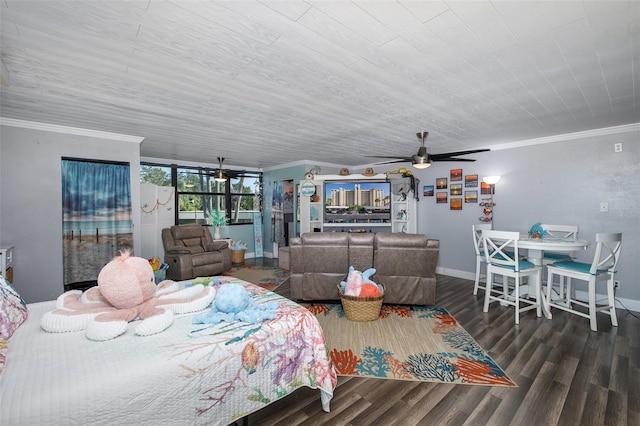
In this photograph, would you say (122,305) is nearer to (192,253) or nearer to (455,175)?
(192,253)

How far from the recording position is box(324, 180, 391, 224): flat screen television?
19.6ft

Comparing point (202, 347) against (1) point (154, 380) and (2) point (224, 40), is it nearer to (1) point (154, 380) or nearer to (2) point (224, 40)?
(1) point (154, 380)

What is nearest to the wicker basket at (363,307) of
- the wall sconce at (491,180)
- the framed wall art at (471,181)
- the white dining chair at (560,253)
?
the white dining chair at (560,253)

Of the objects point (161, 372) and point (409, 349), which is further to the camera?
point (409, 349)

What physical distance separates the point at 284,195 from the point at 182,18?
17.8ft

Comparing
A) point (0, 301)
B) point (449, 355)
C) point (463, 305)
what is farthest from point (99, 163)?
point (463, 305)

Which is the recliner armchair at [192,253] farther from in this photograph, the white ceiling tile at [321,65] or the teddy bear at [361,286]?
the teddy bear at [361,286]

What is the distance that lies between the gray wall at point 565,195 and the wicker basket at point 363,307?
2875mm

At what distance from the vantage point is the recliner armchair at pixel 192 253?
4801 millimetres

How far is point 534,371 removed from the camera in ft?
7.21

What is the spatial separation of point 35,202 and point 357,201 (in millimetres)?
5143

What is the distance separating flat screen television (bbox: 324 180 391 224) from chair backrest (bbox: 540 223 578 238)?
2709 mm

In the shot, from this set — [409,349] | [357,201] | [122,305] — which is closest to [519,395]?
[409,349]

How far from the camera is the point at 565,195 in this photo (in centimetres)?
404
